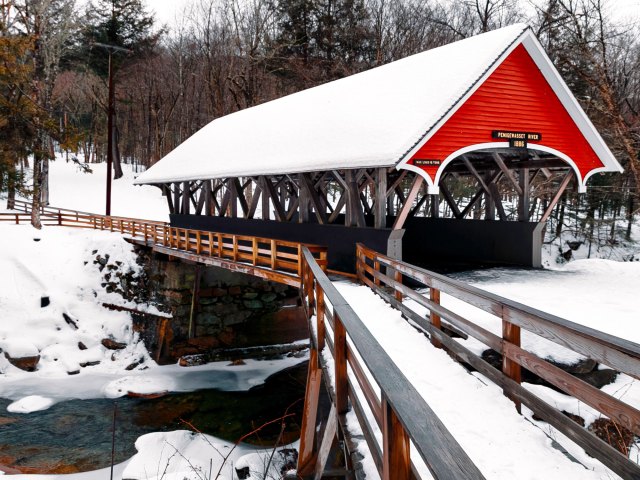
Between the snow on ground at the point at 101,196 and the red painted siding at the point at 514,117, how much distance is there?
2601 centimetres

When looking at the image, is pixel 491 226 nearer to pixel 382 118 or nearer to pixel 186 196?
pixel 382 118

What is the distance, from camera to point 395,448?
2176mm

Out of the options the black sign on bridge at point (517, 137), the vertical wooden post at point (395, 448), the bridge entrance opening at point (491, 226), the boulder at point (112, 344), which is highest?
the black sign on bridge at point (517, 137)

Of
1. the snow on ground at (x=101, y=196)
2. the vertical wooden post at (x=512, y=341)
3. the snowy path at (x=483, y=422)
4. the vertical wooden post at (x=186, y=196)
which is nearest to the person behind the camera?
the snowy path at (x=483, y=422)

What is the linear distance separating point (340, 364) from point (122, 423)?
1092cm

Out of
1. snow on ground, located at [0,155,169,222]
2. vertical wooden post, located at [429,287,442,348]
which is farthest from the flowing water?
snow on ground, located at [0,155,169,222]

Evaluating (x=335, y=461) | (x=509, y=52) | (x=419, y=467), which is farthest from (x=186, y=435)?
(x=509, y=52)

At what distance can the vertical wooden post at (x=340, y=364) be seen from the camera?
4.12m

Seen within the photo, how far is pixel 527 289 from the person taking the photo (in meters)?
9.30

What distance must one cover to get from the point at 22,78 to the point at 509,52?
65.8 ft

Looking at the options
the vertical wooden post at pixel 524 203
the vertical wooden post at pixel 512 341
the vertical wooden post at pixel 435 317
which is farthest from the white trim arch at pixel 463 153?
the vertical wooden post at pixel 512 341

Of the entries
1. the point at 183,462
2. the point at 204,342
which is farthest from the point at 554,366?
the point at 204,342

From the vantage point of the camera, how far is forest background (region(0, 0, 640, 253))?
19734 millimetres

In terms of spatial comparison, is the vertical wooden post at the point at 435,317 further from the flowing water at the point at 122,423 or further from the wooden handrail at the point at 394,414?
the flowing water at the point at 122,423
